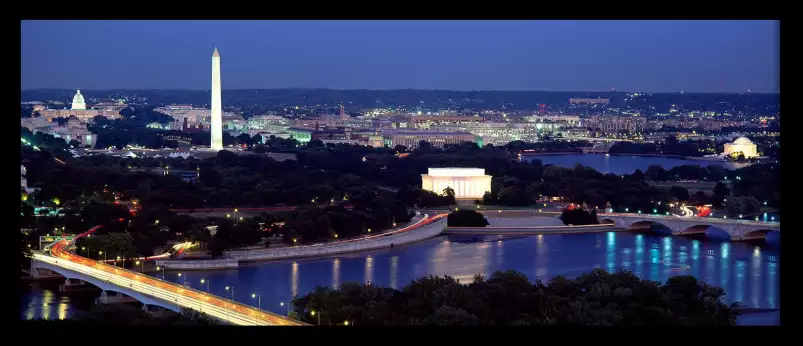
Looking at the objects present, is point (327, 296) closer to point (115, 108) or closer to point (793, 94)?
point (793, 94)

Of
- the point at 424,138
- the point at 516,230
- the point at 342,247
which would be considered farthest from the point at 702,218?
the point at 424,138

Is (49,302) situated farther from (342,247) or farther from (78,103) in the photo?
(78,103)

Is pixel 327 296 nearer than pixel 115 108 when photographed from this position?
Yes

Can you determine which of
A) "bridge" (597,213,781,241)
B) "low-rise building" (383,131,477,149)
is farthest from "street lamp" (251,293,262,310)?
"low-rise building" (383,131,477,149)

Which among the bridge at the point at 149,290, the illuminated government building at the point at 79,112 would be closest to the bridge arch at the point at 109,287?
the bridge at the point at 149,290

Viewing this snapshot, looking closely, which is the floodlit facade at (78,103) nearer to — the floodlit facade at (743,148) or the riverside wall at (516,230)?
the floodlit facade at (743,148)
